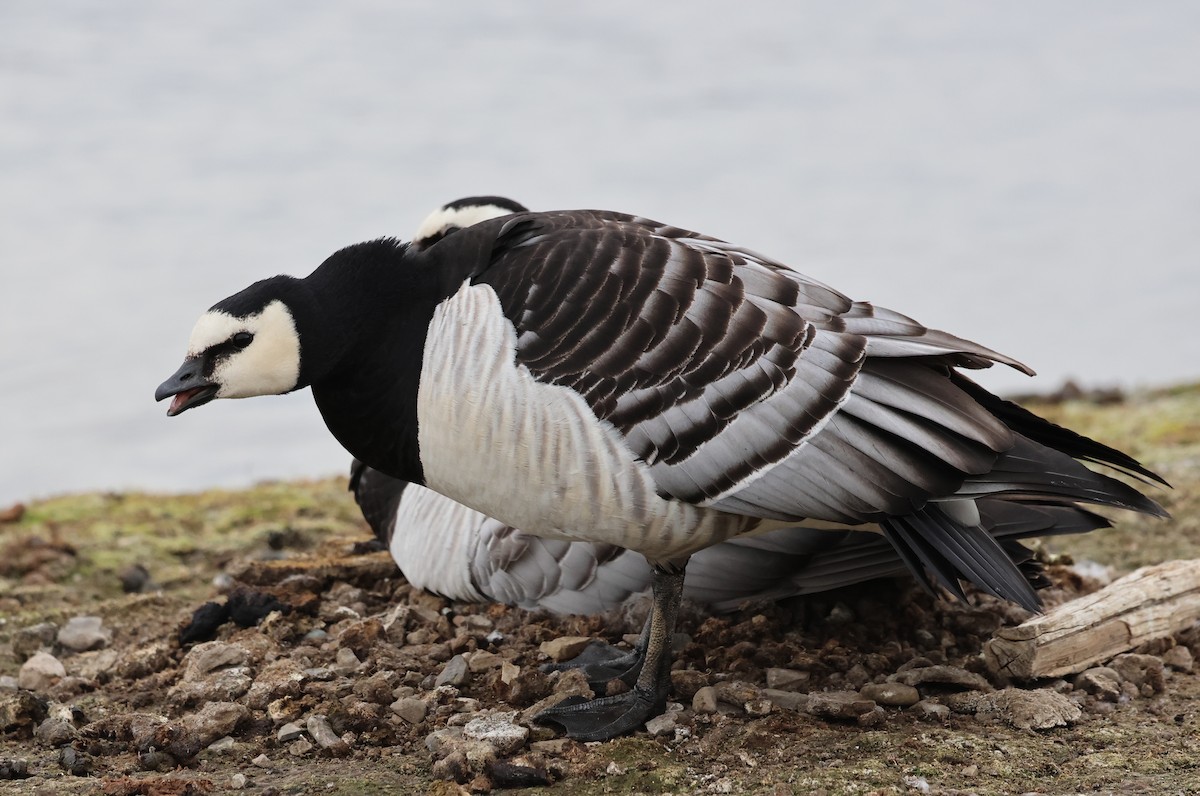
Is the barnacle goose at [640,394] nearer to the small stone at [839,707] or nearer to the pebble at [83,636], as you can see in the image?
the small stone at [839,707]

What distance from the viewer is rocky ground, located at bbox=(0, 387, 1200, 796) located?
4266 millimetres

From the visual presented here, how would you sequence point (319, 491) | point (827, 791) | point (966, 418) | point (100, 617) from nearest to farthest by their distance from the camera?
point (827, 791), point (966, 418), point (100, 617), point (319, 491)

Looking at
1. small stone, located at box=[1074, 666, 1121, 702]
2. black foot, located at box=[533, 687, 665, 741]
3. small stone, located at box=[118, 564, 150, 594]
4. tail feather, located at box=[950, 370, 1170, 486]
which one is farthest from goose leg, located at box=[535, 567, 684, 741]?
small stone, located at box=[118, 564, 150, 594]

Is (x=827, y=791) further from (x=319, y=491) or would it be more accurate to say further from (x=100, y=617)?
(x=319, y=491)

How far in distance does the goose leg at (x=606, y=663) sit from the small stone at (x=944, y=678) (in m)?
1.01

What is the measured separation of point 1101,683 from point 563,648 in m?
2.17

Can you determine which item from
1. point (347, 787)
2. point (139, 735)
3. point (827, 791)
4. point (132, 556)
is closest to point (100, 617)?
point (132, 556)

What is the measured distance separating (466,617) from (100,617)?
2217mm

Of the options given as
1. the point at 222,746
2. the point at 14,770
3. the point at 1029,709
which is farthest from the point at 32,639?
the point at 1029,709

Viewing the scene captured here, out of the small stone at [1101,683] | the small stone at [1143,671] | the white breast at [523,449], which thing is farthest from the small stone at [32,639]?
the small stone at [1143,671]

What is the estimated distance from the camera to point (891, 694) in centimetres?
472

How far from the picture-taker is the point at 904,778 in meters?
4.14

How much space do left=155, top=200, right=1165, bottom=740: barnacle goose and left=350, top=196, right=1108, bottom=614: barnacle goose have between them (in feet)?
1.85

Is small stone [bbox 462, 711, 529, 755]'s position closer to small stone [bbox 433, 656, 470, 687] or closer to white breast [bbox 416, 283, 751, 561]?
small stone [bbox 433, 656, 470, 687]
